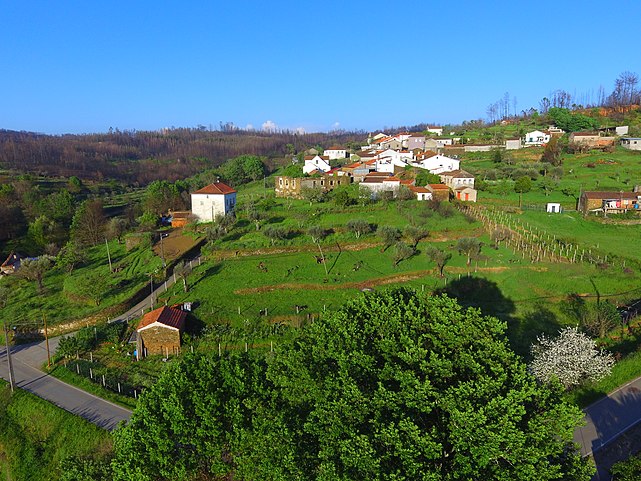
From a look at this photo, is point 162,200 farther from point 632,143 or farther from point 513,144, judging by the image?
point 632,143

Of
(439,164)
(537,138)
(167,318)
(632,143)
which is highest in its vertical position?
(537,138)

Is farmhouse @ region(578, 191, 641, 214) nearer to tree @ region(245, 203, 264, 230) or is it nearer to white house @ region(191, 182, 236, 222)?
tree @ region(245, 203, 264, 230)

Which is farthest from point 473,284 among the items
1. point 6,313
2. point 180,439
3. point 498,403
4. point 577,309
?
point 6,313

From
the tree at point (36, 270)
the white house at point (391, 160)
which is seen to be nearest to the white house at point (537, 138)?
the white house at point (391, 160)

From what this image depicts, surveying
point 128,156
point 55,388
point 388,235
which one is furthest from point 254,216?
point 128,156

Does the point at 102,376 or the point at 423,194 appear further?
the point at 423,194

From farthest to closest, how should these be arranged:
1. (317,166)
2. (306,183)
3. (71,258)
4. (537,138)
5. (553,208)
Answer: (537,138)
(317,166)
(306,183)
(553,208)
(71,258)
